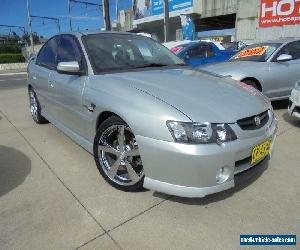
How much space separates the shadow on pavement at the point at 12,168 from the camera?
10.3 feet

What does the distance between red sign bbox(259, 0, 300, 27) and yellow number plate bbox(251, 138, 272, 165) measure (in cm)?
1645

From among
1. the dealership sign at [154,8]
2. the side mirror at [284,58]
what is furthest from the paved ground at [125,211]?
the dealership sign at [154,8]

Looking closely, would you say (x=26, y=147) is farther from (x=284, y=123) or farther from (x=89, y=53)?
(x=284, y=123)

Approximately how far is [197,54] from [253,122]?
747 centimetres

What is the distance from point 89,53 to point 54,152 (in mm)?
1435

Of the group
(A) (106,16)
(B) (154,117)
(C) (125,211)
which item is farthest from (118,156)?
(A) (106,16)

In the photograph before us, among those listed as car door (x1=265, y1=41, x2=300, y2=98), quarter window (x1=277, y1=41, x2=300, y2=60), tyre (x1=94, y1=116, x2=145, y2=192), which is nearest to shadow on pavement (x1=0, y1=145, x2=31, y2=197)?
tyre (x1=94, y1=116, x2=145, y2=192)

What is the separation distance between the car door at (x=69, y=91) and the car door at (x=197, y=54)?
5.89 m

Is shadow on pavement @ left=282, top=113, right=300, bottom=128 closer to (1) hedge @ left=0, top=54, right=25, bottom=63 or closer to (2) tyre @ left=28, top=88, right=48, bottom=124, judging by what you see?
(2) tyre @ left=28, top=88, right=48, bottom=124

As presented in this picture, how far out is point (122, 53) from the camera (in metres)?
3.53

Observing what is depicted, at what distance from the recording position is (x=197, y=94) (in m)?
2.70

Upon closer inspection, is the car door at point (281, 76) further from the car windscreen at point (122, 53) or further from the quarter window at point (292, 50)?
the car windscreen at point (122, 53)

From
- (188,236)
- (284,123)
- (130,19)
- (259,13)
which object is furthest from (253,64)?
(130,19)

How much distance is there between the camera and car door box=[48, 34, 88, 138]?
330 cm
